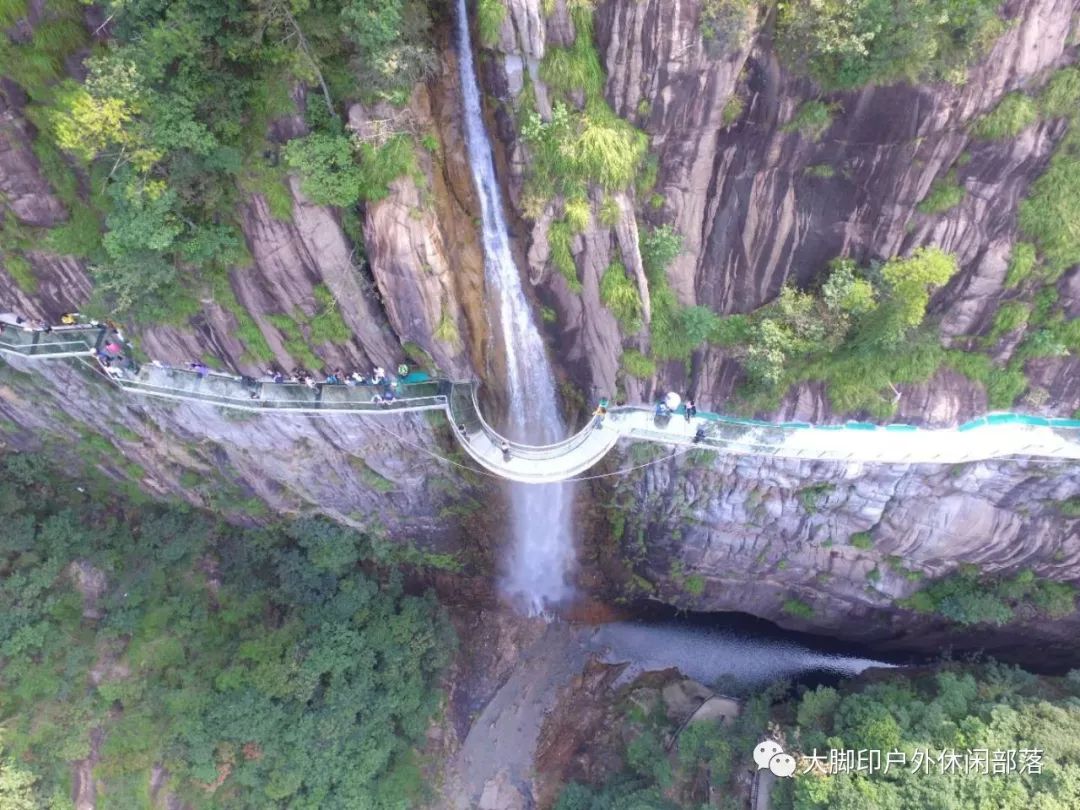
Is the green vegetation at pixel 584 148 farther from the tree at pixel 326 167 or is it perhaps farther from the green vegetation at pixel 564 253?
the tree at pixel 326 167

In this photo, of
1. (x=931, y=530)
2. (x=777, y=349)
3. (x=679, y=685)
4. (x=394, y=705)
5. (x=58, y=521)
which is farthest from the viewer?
(x=679, y=685)

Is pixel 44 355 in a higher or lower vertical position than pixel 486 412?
higher

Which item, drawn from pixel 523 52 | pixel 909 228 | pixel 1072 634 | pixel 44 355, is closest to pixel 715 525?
pixel 909 228

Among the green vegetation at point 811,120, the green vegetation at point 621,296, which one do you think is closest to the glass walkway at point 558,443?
the green vegetation at point 621,296

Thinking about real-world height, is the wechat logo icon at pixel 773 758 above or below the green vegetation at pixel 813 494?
below

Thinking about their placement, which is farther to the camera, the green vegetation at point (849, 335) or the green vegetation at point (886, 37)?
the green vegetation at point (849, 335)

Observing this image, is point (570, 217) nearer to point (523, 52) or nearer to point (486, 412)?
point (523, 52)

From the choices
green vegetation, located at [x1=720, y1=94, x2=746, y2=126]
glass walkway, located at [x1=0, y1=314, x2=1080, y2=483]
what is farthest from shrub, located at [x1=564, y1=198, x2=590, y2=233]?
glass walkway, located at [x1=0, y1=314, x2=1080, y2=483]

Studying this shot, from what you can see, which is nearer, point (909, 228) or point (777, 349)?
point (909, 228)
